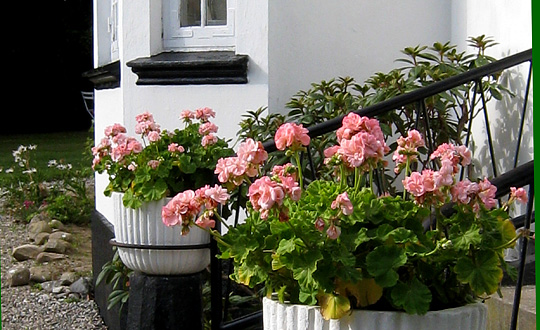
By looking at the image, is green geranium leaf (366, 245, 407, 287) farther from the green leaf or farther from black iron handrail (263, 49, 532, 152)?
black iron handrail (263, 49, 532, 152)

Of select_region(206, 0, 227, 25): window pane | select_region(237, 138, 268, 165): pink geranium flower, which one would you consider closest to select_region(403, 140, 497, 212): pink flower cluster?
select_region(237, 138, 268, 165): pink geranium flower

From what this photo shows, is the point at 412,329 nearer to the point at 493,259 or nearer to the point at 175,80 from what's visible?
the point at 493,259

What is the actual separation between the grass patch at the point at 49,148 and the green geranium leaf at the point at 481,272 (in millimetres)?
8754

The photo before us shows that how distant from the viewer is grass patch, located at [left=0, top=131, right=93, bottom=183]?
1220 cm

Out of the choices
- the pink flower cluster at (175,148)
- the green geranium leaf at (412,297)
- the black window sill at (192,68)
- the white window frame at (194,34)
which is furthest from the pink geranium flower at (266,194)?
the white window frame at (194,34)

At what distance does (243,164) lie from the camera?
200cm

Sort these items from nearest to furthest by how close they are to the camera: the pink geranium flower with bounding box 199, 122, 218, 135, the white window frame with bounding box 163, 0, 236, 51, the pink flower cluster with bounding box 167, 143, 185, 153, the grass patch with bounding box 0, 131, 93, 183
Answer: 1. the pink flower cluster with bounding box 167, 143, 185, 153
2. the pink geranium flower with bounding box 199, 122, 218, 135
3. the white window frame with bounding box 163, 0, 236, 51
4. the grass patch with bounding box 0, 131, 93, 183

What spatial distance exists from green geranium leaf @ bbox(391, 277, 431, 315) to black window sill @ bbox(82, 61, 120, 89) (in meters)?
3.17

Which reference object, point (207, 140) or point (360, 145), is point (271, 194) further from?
point (207, 140)

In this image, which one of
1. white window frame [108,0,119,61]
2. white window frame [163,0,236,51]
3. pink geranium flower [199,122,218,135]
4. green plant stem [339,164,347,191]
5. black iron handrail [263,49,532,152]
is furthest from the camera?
white window frame [108,0,119,61]

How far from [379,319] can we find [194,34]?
288 centimetres

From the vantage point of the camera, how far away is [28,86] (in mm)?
17469

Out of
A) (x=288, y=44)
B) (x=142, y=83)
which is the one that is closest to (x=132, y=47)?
(x=142, y=83)

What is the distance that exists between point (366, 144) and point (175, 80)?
247 cm
